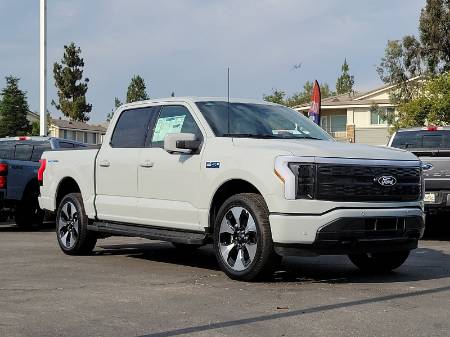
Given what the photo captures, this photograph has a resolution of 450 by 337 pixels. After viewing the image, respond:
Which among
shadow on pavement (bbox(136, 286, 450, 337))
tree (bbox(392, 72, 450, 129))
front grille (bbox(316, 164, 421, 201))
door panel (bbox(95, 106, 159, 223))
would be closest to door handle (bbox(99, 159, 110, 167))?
door panel (bbox(95, 106, 159, 223))

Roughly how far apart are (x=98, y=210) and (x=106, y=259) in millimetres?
642

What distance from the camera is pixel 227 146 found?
7371 millimetres

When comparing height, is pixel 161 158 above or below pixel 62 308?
above

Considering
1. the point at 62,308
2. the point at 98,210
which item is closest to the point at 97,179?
the point at 98,210

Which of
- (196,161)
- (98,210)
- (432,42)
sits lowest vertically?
(98,210)

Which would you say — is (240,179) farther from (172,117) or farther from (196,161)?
(172,117)

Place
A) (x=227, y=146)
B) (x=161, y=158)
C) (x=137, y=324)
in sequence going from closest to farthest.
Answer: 1. (x=137, y=324)
2. (x=227, y=146)
3. (x=161, y=158)

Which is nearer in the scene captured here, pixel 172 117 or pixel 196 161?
pixel 196 161

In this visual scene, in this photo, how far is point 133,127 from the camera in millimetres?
8836

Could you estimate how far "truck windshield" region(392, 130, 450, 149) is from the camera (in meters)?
12.4

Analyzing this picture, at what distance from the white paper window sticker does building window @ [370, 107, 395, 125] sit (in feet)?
134

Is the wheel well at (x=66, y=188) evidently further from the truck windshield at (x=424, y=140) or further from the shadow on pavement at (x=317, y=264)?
the truck windshield at (x=424, y=140)

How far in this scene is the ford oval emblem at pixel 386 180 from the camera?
6.91 metres

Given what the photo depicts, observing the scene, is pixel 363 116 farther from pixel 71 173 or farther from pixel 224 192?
pixel 224 192
